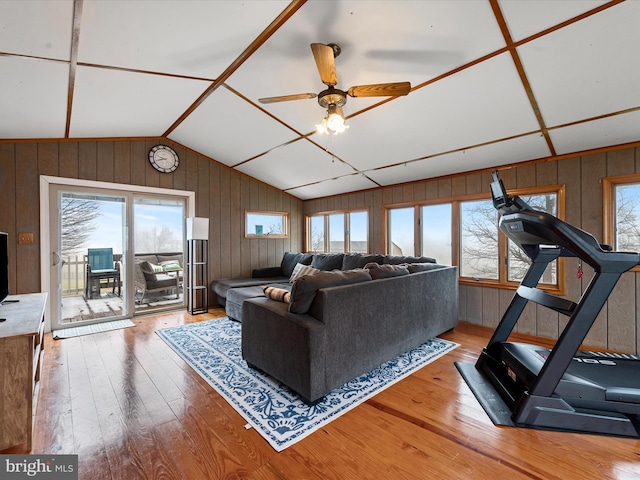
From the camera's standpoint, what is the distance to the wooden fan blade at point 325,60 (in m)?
1.92

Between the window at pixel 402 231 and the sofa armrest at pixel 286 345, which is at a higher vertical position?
the window at pixel 402 231

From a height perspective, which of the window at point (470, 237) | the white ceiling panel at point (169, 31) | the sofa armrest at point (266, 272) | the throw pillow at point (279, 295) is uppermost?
the white ceiling panel at point (169, 31)

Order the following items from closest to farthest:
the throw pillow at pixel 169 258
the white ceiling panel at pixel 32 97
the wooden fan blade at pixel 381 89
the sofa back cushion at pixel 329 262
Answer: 1. the wooden fan blade at pixel 381 89
2. the white ceiling panel at pixel 32 97
3. the throw pillow at pixel 169 258
4. the sofa back cushion at pixel 329 262

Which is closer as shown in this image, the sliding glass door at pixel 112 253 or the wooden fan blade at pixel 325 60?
the wooden fan blade at pixel 325 60

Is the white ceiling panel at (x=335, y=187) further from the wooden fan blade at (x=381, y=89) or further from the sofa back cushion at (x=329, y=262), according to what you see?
the wooden fan blade at (x=381, y=89)

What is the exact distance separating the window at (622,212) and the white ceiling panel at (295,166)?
3.20 m

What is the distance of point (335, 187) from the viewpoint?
5.57 meters

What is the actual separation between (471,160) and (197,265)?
183 inches

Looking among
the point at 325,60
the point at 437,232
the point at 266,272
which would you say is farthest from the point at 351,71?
the point at 266,272

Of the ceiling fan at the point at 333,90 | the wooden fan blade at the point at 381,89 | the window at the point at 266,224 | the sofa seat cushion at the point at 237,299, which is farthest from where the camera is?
the window at the point at 266,224

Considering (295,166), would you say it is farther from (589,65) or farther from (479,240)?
(589,65)

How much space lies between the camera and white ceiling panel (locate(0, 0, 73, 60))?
70.6 inches

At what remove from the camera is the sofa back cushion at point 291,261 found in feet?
18.2

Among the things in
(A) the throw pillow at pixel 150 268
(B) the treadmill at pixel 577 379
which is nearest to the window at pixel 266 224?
(A) the throw pillow at pixel 150 268
